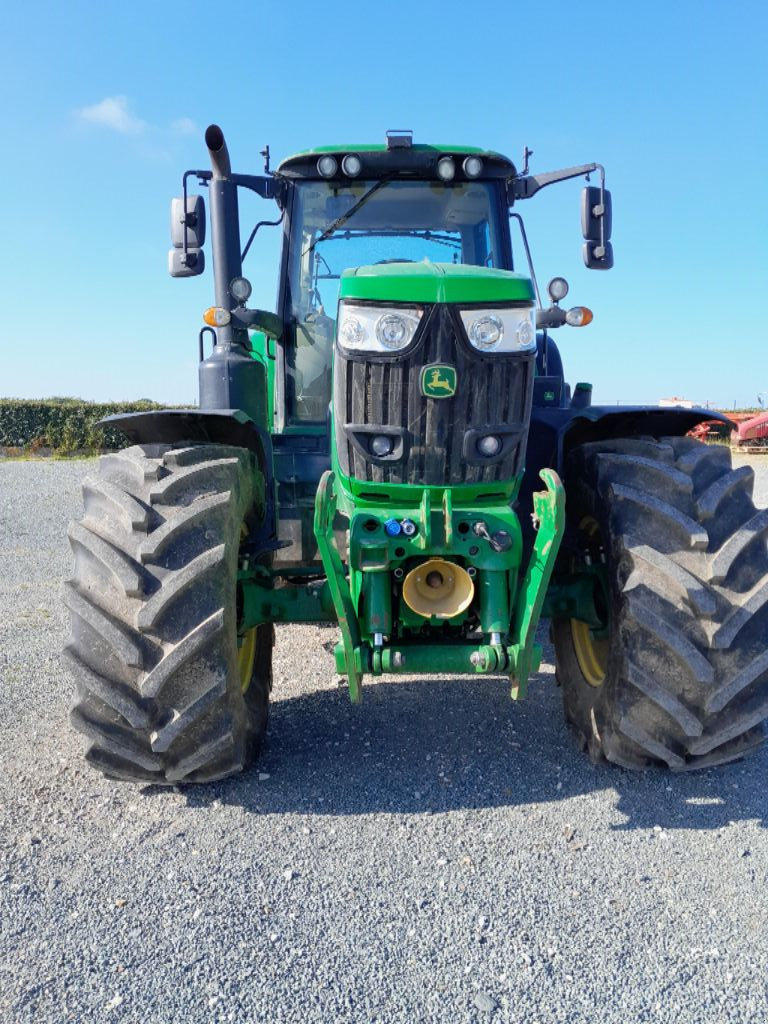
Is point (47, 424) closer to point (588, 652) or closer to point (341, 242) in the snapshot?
point (341, 242)

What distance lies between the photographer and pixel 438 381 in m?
3.12

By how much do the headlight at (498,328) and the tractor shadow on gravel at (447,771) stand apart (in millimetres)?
1775

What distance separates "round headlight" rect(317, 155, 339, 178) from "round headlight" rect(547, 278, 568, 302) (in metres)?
1.34

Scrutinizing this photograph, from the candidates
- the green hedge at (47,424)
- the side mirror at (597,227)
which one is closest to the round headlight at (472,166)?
the side mirror at (597,227)

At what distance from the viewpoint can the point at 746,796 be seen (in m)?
3.32

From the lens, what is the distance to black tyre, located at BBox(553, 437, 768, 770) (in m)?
3.07

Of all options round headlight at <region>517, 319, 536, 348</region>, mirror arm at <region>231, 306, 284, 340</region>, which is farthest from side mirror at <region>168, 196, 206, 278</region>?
round headlight at <region>517, 319, 536, 348</region>

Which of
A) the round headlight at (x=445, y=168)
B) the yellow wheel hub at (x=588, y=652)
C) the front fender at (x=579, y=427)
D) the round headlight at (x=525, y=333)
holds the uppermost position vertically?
the round headlight at (x=445, y=168)

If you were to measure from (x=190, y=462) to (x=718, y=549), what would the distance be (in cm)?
213

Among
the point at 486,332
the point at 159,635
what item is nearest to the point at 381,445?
the point at 486,332

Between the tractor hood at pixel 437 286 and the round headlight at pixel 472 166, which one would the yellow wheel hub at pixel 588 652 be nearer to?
the tractor hood at pixel 437 286

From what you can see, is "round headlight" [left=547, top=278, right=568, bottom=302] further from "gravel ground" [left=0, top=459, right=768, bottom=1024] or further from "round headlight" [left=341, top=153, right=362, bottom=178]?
"gravel ground" [left=0, top=459, right=768, bottom=1024]

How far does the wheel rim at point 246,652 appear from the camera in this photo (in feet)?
12.5

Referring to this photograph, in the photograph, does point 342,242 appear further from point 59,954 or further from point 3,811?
point 59,954
